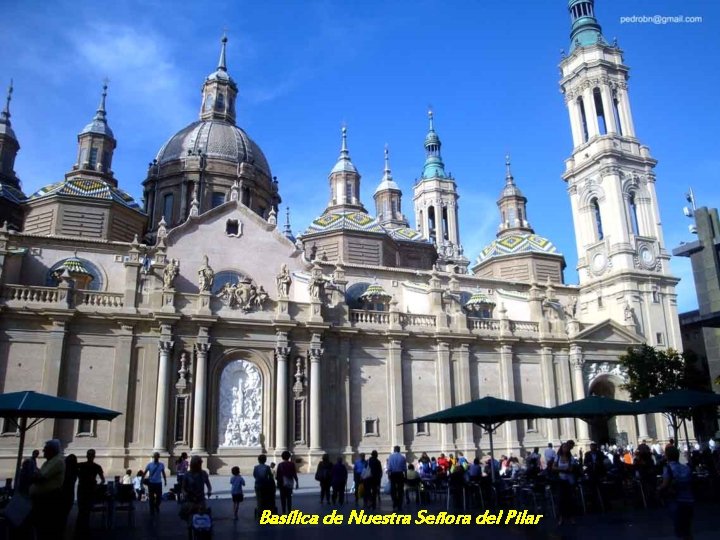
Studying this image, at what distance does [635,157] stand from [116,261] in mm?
42249

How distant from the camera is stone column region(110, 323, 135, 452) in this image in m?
28.5

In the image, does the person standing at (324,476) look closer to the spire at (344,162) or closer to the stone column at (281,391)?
the stone column at (281,391)

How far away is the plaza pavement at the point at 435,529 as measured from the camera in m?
12.7

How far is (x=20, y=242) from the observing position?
115 feet

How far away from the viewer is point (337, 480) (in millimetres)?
19125

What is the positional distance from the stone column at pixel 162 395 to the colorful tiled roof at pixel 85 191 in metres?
15.0

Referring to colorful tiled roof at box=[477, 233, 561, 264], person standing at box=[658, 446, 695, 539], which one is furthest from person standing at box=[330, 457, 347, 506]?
colorful tiled roof at box=[477, 233, 561, 264]

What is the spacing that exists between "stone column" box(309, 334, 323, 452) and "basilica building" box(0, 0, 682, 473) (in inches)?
3.6

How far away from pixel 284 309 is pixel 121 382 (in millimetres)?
8689

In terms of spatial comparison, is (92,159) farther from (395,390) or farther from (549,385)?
(549,385)

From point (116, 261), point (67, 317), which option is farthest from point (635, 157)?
point (67, 317)

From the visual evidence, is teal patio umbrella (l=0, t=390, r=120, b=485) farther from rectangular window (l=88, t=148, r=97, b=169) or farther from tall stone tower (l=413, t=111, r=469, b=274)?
A: tall stone tower (l=413, t=111, r=469, b=274)

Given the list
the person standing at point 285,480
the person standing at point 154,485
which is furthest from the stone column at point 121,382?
the person standing at point 285,480

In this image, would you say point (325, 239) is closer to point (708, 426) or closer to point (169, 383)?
point (169, 383)
